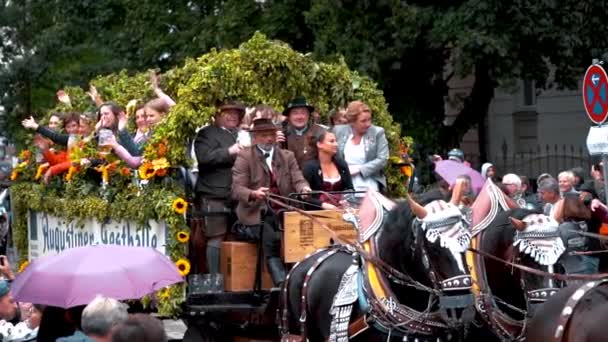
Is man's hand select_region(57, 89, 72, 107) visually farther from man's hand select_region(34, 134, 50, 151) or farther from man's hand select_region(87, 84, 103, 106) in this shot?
man's hand select_region(34, 134, 50, 151)

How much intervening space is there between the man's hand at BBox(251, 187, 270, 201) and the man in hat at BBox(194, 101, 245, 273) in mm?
578

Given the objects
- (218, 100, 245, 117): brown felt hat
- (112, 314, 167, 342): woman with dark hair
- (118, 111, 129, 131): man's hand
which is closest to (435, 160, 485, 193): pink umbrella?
(218, 100, 245, 117): brown felt hat

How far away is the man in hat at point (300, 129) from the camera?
11.8 m

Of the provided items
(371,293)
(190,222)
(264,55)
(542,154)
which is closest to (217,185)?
(190,222)

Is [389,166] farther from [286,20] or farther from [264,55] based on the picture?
[286,20]

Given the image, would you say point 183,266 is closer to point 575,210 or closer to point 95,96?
point 575,210

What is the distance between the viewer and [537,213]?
917cm

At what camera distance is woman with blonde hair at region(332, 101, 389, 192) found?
1192cm

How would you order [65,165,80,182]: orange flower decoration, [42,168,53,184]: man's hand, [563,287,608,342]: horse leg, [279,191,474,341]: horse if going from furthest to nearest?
1. [42,168,53,184]: man's hand
2. [65,165,80,182]: orange flower decoration
3. [279,191,474,341]: horse
4. [563,287,608,342]: horse leg

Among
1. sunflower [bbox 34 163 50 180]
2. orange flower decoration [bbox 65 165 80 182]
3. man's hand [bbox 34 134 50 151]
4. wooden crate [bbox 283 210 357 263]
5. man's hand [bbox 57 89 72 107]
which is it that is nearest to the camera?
wooden crate [bbox 283 210 357 263]

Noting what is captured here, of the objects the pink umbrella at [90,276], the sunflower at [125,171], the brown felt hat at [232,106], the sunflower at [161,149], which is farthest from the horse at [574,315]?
the sunflower at [125,171]

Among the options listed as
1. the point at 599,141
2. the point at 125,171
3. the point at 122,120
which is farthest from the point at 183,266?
the point at 599,141

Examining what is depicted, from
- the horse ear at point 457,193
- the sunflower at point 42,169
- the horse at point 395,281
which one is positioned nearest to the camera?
the horse at point 395,281

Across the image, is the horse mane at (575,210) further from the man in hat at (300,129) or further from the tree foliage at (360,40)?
the tree foliage at (360,40)
